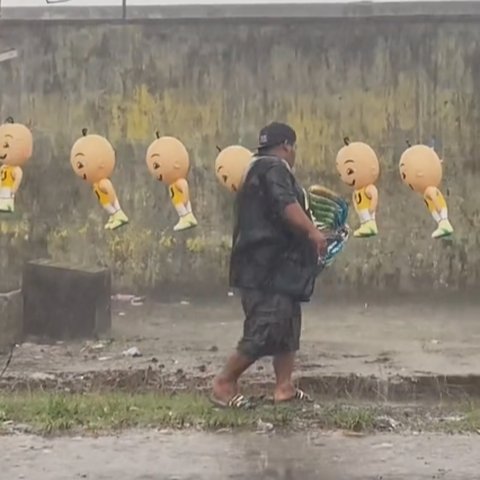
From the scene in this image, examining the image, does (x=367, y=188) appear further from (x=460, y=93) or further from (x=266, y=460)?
(x=266, y=460)

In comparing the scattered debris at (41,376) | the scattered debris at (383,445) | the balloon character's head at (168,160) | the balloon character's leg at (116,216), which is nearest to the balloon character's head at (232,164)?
the balloon character's head at (168,160)

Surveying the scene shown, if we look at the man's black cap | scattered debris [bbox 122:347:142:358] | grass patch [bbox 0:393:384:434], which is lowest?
scattered debris [bbox 122:347:142:358]

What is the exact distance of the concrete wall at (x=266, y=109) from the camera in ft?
37.5

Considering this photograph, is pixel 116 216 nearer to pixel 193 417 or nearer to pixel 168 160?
pixel 168 160

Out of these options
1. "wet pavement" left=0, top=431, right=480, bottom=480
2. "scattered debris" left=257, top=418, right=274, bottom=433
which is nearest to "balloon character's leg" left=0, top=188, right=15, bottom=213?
"wet pavement" left=0, top=431, right=480, bottom=480

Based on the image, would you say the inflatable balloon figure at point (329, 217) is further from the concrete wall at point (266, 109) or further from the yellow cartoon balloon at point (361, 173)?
the concrete wall at point (266, 109)

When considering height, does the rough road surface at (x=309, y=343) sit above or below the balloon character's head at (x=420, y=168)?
below

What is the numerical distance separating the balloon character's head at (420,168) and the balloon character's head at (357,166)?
0.81 feet

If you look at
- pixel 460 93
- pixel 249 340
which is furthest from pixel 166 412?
pixel 460 93

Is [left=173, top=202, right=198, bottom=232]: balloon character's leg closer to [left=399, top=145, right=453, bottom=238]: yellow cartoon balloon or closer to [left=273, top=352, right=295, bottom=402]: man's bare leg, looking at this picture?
[left=399, top=145, right=453, bottom=238]: yellow cartoon balloon

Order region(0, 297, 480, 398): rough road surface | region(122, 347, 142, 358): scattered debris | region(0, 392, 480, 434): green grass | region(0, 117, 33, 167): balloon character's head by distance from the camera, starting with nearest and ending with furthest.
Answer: region(0, 392, 480, 434): green grass < region(0, 297, 480, 398): rough road surface < region(122, 347, 142, 358): scattered debris < region(0, 117, 33, 167): balloon character's head

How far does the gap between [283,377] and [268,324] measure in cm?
36

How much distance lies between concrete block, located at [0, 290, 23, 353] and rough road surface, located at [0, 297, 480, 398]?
0.39 ft

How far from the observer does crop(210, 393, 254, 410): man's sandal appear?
22.1ft
